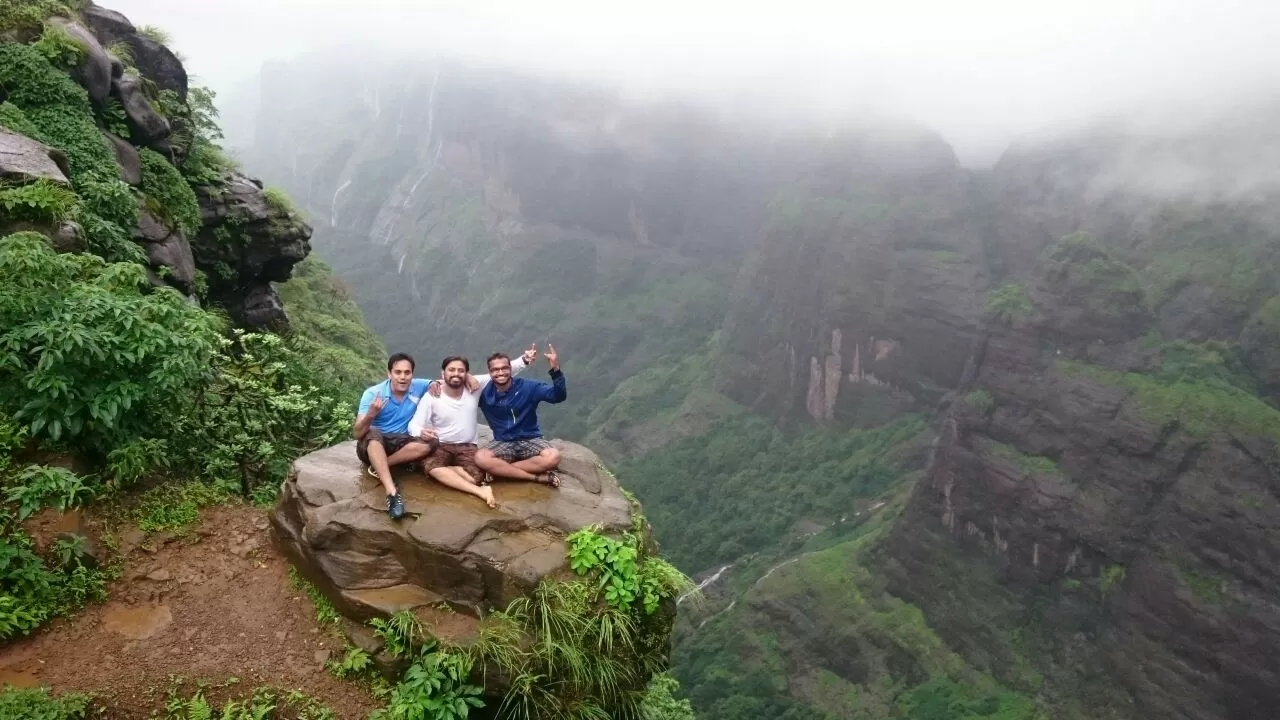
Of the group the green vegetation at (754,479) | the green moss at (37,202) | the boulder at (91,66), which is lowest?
the green vegetation at (754,479)

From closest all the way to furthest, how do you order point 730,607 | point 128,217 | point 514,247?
point 128,217
point 730,607
point 514,247

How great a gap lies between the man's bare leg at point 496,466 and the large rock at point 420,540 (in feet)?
0.70

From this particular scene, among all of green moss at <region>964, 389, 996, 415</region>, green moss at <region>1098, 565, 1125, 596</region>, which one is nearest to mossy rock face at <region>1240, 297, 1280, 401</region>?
Answer: green moss at <region>964, 389, 996, 415</region>

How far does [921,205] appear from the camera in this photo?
10656 centimetres

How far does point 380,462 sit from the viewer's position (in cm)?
728

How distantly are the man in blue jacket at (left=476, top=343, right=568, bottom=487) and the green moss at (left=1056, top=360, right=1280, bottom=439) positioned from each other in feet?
194

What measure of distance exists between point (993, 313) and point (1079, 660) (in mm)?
32664

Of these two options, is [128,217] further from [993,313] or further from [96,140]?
[993,313]

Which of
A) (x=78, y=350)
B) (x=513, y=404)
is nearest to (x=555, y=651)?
(x=513, y=404)

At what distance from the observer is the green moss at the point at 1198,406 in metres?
50.0

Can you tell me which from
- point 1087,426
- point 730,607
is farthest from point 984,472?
point 730,607

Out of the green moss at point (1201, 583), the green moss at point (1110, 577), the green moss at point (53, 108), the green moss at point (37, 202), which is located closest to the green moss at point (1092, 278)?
the green moss at point (1110, 577)

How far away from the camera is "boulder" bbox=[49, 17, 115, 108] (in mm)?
12570

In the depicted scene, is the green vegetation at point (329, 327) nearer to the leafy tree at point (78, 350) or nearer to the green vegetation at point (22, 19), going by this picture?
the green vegetation at point (22, 19)
